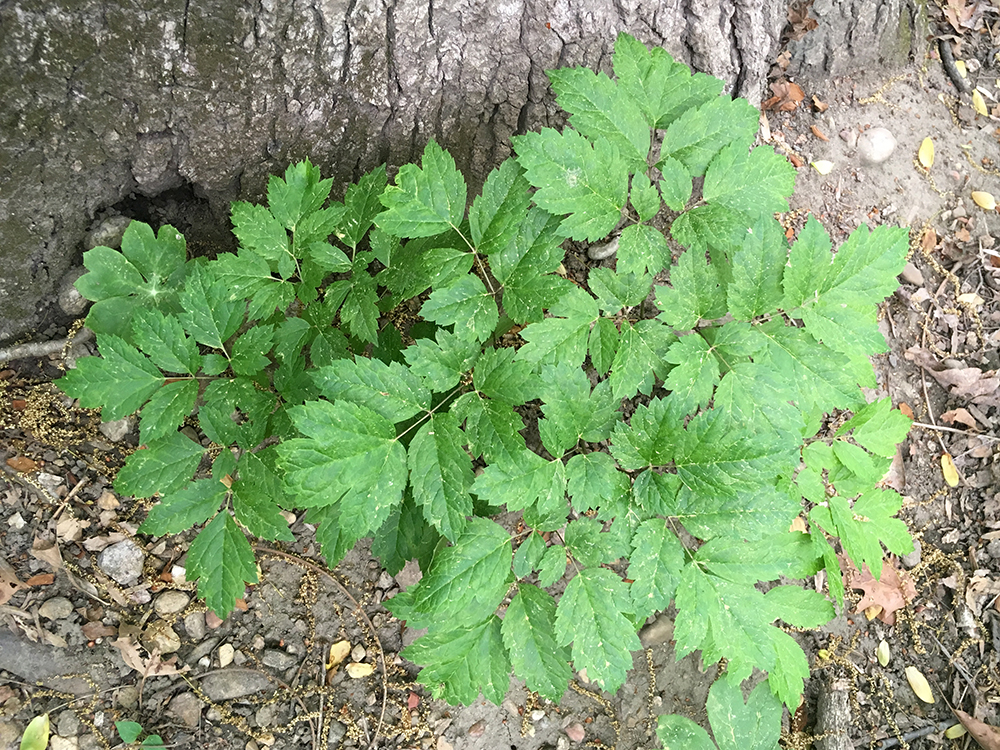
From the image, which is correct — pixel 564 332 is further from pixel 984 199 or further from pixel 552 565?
pixel 984 199

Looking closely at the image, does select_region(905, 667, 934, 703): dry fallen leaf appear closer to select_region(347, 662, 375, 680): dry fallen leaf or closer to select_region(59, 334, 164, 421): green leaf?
select_region(347, 662, 375, 680): dry fallen leaf

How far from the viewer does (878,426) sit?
2137 mm

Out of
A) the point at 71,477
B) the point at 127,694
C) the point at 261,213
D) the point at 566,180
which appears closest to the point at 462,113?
the point at 566,180

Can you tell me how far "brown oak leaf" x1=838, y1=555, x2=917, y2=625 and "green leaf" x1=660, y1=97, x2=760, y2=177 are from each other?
1643mm

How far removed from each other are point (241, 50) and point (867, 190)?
250 centimetres

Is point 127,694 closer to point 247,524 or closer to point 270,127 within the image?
point 247,524

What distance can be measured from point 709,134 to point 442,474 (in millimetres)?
1187

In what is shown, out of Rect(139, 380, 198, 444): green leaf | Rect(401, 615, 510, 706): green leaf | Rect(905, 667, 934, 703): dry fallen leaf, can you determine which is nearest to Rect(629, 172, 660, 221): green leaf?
Rect(401, 615, 510, 706): green leaf

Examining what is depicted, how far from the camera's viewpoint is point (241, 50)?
1.86 meters

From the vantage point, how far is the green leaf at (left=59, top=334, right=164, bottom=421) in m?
1.80

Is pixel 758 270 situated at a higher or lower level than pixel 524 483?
higher

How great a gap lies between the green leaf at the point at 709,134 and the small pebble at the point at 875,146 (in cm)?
137

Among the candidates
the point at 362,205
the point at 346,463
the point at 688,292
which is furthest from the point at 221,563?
the point at 688,292

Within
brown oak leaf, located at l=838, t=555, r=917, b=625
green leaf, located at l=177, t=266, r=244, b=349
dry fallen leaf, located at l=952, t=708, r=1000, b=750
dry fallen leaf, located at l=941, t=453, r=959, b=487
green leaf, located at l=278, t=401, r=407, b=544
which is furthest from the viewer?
dry fallen leaf, located at l=941, t=453, r=959, b=487
